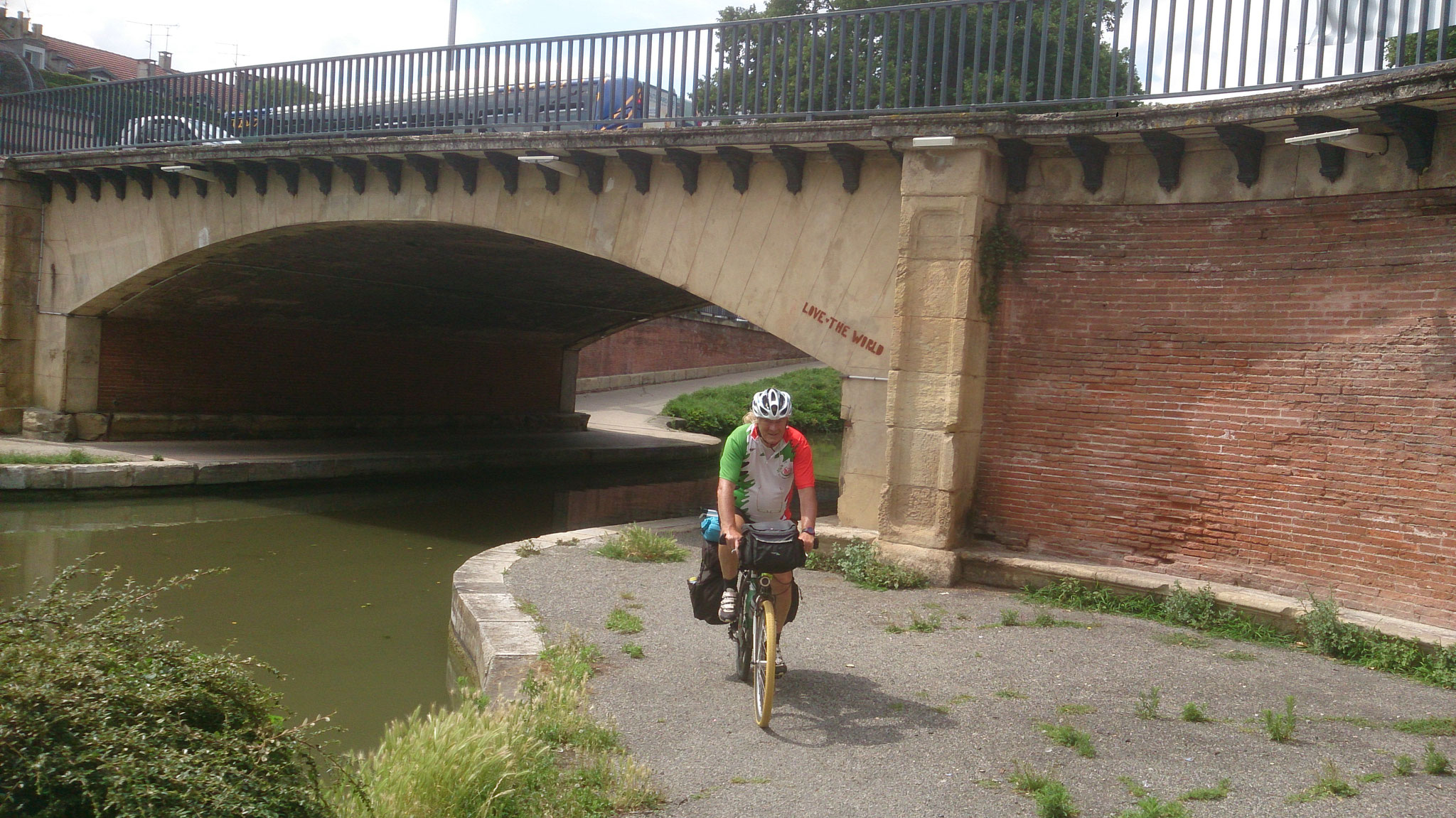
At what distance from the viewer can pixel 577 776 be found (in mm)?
4336

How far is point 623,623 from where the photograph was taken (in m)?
7.13

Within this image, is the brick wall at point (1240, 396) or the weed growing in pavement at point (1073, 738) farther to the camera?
the brick wall at point (1240, 396)

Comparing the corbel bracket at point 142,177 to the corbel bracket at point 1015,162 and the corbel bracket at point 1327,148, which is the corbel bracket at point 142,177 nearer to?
the corbel bracket at point 1015,162

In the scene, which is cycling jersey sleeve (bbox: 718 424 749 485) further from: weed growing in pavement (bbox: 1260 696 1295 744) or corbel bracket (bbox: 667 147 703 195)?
corbel bracket (bbox: 667 147 703 195)

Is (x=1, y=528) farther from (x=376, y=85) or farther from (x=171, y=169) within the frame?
(x=376, y=85)

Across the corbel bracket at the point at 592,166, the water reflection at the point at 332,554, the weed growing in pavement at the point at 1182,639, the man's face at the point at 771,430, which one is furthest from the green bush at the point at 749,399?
the man's face at the point at 771,430

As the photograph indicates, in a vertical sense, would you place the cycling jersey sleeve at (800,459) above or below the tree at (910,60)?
below

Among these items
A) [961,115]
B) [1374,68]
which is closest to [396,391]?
[961,115]

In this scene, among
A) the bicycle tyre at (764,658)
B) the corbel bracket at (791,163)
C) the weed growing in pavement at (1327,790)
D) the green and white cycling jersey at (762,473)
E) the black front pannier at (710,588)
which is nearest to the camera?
the weed growing in pavement at (1327,790)

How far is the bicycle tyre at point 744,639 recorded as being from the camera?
5637 millimetres

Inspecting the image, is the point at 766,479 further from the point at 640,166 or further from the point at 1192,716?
the point at 640,166

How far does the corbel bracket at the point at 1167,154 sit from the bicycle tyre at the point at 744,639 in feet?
15.7

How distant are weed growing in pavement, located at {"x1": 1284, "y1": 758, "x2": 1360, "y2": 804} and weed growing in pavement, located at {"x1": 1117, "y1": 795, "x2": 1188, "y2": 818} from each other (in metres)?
0.50

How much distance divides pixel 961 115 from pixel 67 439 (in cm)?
1457
